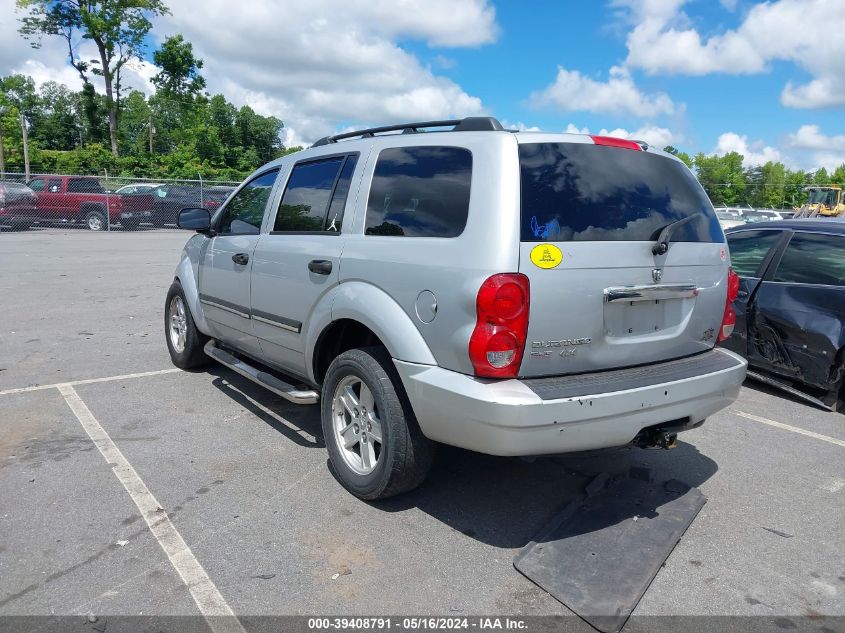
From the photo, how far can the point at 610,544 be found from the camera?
10.2 feet

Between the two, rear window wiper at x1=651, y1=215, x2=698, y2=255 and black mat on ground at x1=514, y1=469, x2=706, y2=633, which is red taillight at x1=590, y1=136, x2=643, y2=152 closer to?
rear window wiper at x1=651, y1=215, x2=698, y2=255

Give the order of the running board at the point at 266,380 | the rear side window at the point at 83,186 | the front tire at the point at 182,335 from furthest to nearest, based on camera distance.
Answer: the rear side window at the point at 83,186 < the front tire at the point at 182,335 < the running board at the point at 266,380

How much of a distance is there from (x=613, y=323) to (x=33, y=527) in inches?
119

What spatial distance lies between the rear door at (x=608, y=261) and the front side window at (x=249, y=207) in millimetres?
2289

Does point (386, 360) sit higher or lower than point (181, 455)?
higher

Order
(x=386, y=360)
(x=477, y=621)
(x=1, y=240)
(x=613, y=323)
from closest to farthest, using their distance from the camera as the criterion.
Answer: (x=477, y=621) < (x=613, y=323) < (x=386, y=360) < (x=1, y=240)

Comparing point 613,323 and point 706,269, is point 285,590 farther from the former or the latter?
point 706,269

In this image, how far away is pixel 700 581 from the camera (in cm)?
289

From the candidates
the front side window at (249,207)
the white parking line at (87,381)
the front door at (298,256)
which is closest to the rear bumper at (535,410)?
the front door at (298,256)

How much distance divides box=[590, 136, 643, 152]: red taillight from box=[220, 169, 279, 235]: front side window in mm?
2384

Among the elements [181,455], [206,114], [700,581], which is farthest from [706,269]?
[206,114]

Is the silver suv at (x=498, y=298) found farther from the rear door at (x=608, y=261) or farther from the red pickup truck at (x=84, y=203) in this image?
the red pickup truck at (x=84, y=203)

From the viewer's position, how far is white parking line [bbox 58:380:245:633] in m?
2.56

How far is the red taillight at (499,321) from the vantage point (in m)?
2.77
